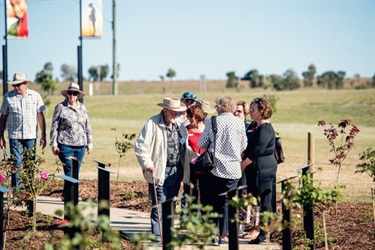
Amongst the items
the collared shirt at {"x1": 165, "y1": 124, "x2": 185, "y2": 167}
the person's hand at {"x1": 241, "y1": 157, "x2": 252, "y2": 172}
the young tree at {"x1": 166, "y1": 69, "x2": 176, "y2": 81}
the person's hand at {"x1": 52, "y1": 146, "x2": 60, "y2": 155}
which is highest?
the young tree at {"x1": 166, "y1": 69, "x2": 176, "y2": 81}

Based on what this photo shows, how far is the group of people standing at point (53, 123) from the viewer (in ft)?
41.5

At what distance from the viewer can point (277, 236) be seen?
1016 centimetres

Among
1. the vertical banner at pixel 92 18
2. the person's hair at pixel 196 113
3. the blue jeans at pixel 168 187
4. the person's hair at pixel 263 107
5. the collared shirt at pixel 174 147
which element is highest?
the vertical banner at pixel 92 18

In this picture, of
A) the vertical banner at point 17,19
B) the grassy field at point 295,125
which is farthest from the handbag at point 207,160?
the vertical banner at point 17,19

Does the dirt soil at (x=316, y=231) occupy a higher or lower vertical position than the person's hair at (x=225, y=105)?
lower

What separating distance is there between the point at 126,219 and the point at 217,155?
2.39m

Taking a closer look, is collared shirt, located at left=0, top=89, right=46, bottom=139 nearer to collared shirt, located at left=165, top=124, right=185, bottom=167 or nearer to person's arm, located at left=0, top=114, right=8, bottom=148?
person's arm, located at left=0, top=114, right=8, bottom=148

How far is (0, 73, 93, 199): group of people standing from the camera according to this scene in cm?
1266

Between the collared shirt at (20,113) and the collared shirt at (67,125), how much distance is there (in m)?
0.80

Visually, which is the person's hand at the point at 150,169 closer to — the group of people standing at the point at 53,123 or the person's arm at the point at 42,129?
the group of people standing at the point at 53,123

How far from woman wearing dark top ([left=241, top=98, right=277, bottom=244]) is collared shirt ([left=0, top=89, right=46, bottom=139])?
4614 millimetres

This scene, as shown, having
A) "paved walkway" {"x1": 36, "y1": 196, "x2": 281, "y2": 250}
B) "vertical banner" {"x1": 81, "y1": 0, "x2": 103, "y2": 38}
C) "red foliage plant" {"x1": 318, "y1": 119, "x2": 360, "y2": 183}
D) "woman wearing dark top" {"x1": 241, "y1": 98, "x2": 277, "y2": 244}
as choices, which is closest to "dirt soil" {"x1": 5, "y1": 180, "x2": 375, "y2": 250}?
"paved walkway" {"x1": 36, "y1": 196, "x2": 281, "y2": 250}

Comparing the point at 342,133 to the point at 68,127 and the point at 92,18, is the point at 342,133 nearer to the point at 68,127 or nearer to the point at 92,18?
the point at 68,127

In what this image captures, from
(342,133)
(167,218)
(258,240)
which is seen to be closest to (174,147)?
(258,240)
